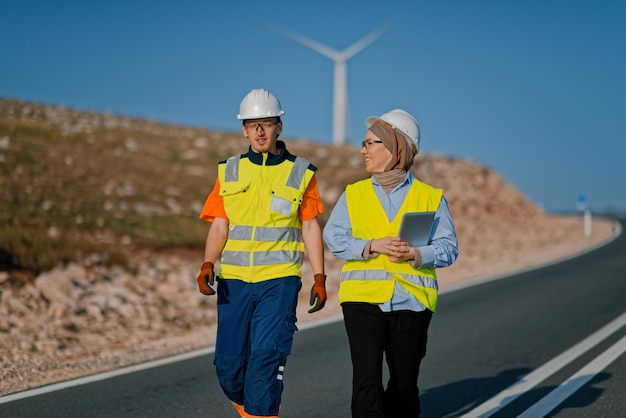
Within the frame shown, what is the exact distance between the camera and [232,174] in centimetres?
425

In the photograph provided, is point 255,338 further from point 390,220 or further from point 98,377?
point 98,377

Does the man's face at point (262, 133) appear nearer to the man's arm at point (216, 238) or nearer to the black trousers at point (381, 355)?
the man's arm at point (216, 238)

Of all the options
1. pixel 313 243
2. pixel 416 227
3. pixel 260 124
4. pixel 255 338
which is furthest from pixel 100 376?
pixel 416 227

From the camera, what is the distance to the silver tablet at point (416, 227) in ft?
11.6

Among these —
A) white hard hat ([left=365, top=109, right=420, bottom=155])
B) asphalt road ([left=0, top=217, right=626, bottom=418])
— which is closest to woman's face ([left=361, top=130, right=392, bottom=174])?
white hard hat ([left=365, top=109, right=420, bottom=155])

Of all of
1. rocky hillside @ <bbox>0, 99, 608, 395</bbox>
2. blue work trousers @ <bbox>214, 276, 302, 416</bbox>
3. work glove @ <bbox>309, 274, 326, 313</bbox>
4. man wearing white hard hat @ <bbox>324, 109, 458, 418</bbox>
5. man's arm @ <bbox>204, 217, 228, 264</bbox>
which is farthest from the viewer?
rocky hillside @ <bbox>0, 99, 608, 395</bbox>

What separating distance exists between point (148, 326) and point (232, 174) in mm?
6044

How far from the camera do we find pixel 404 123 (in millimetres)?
3781

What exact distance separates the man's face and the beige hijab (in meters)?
0.69

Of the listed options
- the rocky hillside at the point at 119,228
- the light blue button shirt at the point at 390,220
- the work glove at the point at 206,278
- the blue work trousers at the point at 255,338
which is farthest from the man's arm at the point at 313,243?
the rocky hillside at the point at 119,228

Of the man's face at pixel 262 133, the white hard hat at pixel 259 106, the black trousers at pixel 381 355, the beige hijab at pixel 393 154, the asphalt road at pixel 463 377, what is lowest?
the asphalt road at pixel 463 377

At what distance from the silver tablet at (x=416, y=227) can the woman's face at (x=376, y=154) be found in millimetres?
373

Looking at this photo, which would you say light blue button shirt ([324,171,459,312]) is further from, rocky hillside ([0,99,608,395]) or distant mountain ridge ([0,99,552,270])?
distant mountain ridge ([0,99,552,270])

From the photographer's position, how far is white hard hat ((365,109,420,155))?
377 cm
